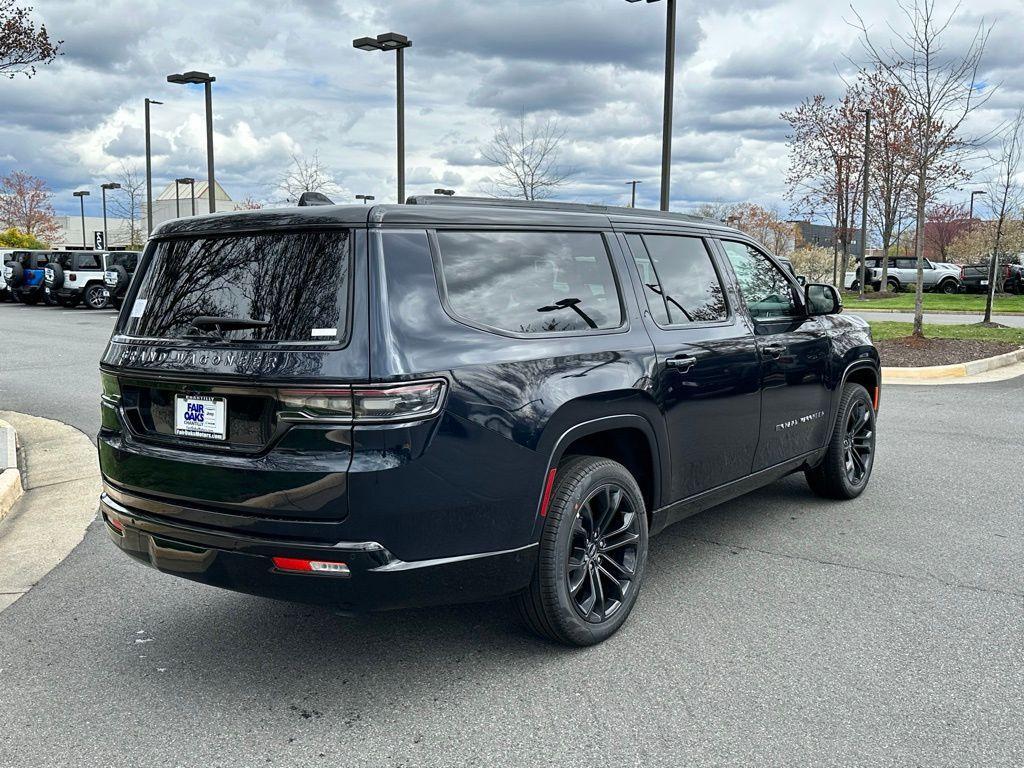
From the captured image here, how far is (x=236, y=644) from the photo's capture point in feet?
12.8

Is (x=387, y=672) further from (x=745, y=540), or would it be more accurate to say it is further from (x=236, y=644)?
(x=745, y=540)

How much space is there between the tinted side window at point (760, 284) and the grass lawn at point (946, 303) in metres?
24.1

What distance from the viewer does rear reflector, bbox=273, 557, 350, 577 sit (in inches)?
120

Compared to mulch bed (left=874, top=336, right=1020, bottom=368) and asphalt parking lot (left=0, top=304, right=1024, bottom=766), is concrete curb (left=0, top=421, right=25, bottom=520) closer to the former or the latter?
asphalt parking lot (left=0, top=304, right=1024, bottom=766)

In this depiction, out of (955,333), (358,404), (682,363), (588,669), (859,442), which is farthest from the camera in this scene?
(955,333)

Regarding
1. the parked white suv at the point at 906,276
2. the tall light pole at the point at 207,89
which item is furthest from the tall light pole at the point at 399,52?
the parked white suv at the point at 906,276

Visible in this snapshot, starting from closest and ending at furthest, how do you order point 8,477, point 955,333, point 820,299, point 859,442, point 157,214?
point 820,299 < point 859,442 < point 8,477 < point 955,333 < point 157,214

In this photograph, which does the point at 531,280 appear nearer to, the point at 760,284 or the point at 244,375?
the point at 244,375

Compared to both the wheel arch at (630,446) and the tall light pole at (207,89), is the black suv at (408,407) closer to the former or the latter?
the wheel arch at (630,446)

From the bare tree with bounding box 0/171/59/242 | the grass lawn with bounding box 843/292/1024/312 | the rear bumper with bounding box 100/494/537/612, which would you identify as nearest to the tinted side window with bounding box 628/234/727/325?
the rear bumper with bounding box 100/494/537/612

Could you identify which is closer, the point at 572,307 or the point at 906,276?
the point at 572,307

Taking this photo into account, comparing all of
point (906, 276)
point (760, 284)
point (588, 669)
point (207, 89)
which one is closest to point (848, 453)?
point (760, 284)

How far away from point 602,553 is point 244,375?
1.68m

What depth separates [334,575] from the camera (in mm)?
3053
